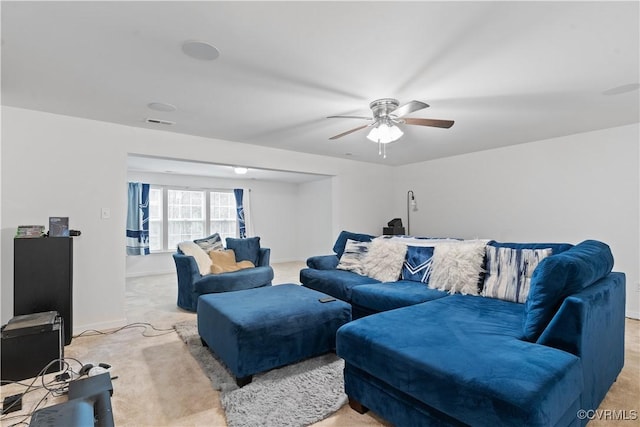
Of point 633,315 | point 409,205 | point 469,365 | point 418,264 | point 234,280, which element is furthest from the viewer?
point 409,205

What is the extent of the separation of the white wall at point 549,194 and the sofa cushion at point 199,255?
12.8 ft

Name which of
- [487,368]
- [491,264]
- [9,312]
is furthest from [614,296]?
[9,312]

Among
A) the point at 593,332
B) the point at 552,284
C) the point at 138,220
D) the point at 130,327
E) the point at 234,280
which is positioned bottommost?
the point at 130,327

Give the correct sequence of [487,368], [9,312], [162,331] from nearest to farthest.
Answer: [487,368] → [9,312] → [162,331]

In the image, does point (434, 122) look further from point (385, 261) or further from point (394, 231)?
point (394, 231)

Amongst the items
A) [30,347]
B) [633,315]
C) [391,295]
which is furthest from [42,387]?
[633,315]

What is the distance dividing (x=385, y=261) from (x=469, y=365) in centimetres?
215

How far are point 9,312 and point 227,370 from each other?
235 cm

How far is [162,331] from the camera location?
331 centimetres

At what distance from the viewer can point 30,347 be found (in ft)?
7.81

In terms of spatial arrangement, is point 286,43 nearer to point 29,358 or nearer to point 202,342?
point 202,342

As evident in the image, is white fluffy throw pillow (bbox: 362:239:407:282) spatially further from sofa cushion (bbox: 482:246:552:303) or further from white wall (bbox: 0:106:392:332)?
white wall (bbox: 0:106:392:332)

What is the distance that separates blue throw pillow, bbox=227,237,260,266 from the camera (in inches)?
197

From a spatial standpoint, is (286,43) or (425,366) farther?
(286,43)
